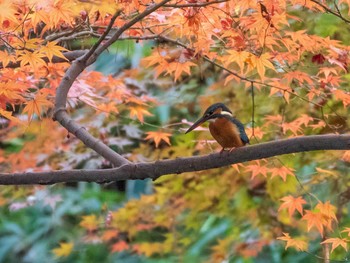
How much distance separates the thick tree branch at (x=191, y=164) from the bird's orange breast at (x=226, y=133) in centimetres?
13

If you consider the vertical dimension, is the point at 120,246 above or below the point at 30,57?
below

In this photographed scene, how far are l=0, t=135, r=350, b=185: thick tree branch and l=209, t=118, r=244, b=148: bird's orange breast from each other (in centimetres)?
13

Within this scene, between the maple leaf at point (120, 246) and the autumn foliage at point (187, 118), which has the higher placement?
the autumn foliage at point (187, 118)

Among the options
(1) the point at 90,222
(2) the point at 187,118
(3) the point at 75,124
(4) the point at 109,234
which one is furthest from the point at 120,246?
(3) the point at 75,124

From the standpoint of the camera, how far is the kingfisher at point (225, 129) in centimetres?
213

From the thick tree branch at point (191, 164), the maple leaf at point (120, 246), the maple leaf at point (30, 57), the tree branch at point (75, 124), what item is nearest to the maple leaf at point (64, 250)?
the maple leaf at point (120, 246)

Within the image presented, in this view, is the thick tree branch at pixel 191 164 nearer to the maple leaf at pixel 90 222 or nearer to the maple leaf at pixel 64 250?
the maple leaf at pixel 90 222

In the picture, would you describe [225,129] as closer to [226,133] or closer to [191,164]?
[226,133]

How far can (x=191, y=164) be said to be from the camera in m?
2.00

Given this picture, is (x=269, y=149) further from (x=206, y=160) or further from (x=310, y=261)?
(x=310, y=261)

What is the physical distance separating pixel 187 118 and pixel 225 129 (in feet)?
7.00

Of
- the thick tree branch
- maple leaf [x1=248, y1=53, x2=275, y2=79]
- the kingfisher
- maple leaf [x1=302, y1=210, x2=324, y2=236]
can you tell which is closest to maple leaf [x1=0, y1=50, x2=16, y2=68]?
the thick tree branch

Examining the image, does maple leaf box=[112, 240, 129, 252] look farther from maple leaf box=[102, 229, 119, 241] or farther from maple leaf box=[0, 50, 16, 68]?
maple leaf box=[0, 50, 16, 68]

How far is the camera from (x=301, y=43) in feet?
8.20
